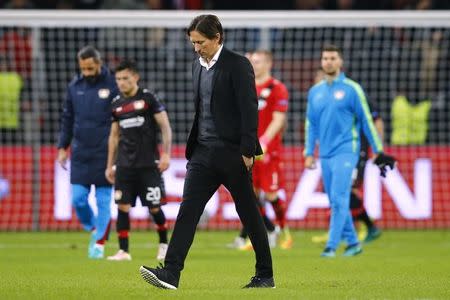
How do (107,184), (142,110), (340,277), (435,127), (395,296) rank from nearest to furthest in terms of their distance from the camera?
(395,296) < (340,277) < (142,110) < (107,184) < (435,127)

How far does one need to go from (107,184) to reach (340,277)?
4.29 meters

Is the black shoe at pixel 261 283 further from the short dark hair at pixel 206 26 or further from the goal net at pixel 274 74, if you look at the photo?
the goal net at pixel 274 74

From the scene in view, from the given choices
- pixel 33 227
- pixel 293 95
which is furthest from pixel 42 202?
pixel 293 95

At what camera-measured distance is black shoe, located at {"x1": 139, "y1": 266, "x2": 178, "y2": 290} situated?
30.5 feet

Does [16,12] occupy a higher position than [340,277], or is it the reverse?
[16,12]

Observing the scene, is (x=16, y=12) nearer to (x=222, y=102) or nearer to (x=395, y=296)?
(x=222, y=102)

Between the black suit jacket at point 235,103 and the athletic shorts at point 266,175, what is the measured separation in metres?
6.12

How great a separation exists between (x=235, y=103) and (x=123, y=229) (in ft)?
14.5

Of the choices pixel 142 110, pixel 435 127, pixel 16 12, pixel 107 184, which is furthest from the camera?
pixel 435 127

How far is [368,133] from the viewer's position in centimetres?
1351

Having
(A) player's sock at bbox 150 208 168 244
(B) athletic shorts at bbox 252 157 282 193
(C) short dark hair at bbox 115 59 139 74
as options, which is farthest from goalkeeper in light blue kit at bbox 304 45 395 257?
(C) short dark hair at bbox 115 59 139 74

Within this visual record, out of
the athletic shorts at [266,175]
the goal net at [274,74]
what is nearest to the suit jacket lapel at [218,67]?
the athletic shorts at [266,175]

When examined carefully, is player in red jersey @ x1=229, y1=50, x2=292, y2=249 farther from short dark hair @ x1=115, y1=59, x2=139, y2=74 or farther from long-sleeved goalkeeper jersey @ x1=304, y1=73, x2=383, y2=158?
short dark hair @ x1=115, y1=59, x2=139, y2=74

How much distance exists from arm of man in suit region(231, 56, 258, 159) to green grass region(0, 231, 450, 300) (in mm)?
1131
